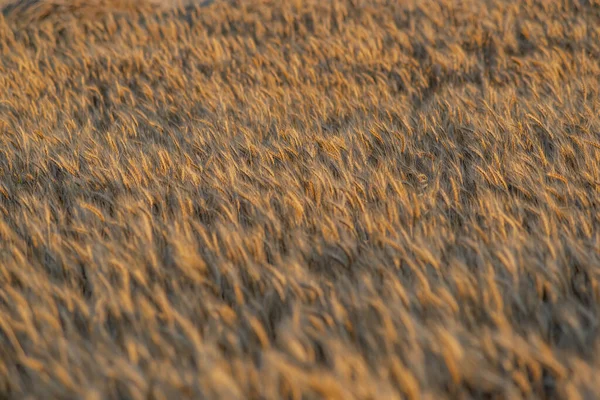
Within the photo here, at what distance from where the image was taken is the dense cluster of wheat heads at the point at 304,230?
1424 mm

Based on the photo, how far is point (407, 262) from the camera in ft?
6.13

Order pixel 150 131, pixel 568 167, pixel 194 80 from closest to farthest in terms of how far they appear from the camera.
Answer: pixel 568 167 < pixel 150 131 < pixel 194 80

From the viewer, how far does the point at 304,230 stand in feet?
7.07

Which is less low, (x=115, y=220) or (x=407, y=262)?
(x=115, y=220)

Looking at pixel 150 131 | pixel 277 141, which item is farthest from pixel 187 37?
pixel 277 141

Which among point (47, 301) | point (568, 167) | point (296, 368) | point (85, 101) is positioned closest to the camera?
point (296, 368)

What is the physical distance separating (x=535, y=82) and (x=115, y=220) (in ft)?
10.1

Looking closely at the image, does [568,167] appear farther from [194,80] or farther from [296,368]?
[194,80]

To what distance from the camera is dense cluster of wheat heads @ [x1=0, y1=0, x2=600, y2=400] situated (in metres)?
1.42

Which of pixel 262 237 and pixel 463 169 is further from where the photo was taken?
pixel 463 169

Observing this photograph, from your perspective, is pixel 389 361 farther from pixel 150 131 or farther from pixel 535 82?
pixel 535 82

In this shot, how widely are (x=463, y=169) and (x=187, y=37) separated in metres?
3.83

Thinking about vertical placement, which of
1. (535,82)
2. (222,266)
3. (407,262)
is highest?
(222,266)

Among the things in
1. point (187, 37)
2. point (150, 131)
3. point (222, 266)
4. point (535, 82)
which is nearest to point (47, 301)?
point (222, 266)
